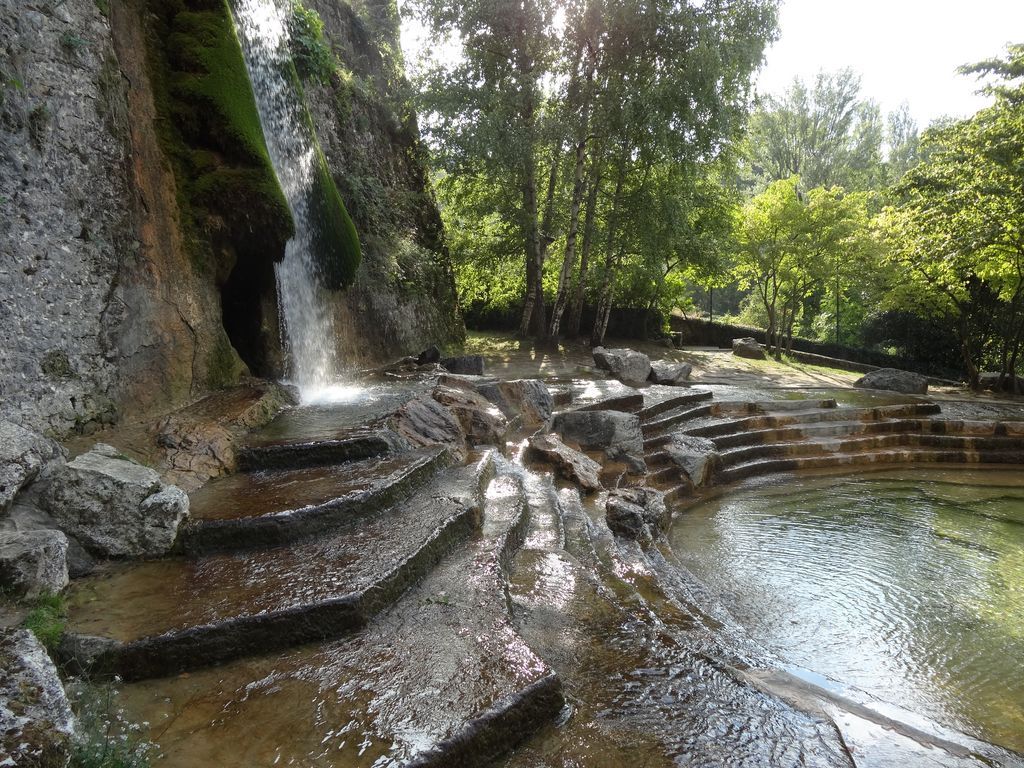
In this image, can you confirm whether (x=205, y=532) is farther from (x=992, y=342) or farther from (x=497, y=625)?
(x=992, y=342)

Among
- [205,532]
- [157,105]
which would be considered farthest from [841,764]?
[157,105]

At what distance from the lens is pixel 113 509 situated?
3.12 m

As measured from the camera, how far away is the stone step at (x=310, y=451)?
443 centimetres

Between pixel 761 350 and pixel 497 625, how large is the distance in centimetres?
1762

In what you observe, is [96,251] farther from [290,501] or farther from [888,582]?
[888,582]

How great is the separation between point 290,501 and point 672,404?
7.00m

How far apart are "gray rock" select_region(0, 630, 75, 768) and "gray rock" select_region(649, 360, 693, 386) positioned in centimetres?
1097

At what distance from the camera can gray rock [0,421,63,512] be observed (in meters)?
2.81

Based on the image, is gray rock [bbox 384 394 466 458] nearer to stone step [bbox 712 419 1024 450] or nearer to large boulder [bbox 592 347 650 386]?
stone step [bbox 712 419 1024 450]

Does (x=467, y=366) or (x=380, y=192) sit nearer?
(x=467, y=366)

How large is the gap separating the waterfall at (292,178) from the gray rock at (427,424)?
1606 mm

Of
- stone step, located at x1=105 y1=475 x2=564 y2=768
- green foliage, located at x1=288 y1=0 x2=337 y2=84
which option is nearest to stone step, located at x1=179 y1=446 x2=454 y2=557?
stone step, located at x1=105 y1=475 x2=564 y2=768

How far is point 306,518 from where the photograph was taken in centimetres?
344

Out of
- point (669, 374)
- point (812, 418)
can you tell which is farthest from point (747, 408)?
point (669, 374)
